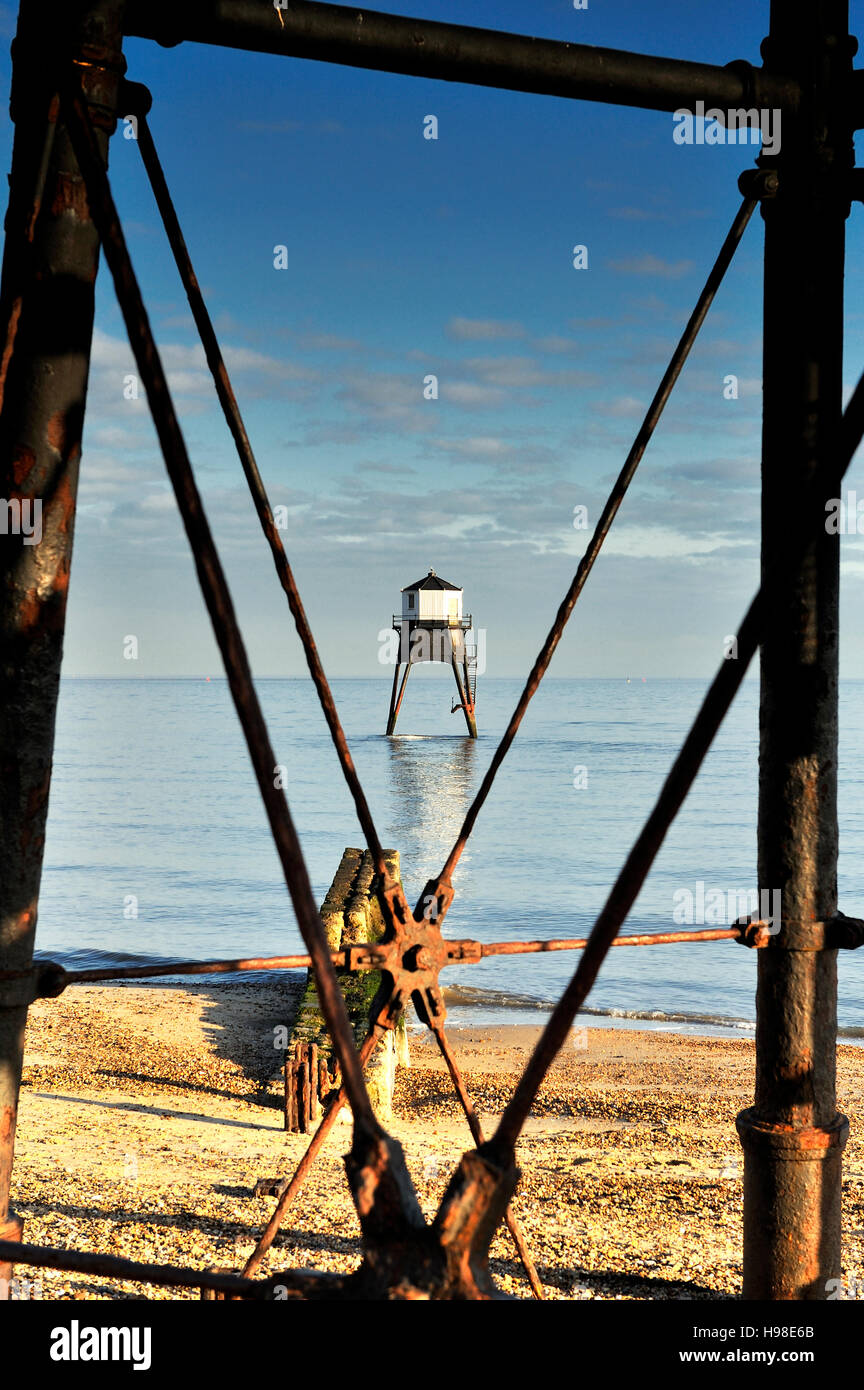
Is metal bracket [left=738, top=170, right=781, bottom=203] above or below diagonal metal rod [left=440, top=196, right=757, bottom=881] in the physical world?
above

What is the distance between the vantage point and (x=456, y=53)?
2.88m

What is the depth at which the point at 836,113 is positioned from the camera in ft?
10.5

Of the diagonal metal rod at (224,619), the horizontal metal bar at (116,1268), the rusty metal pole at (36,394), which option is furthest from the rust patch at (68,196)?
the horizontal metal bar at (116,1268)

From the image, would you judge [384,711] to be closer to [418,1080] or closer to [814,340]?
[418,1080]

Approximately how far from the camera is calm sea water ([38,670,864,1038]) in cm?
1859

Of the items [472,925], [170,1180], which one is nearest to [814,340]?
[170,1180]

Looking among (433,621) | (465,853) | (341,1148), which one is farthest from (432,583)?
(341,1148)

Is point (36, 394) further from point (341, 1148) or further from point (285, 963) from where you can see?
point (341, 1148)

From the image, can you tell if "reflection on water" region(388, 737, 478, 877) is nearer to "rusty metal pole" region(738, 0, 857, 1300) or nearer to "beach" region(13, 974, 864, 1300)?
"beach" region(13, 974, 864, 1300)

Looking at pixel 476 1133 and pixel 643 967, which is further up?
pixel 476 1133

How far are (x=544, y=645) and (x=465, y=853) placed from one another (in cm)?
3021

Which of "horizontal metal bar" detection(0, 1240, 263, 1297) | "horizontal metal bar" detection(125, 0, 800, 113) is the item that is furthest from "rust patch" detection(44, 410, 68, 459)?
"horizontal metal bar" detection(0, 1240, 263, 1297)

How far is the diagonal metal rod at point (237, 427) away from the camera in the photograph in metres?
2.81
